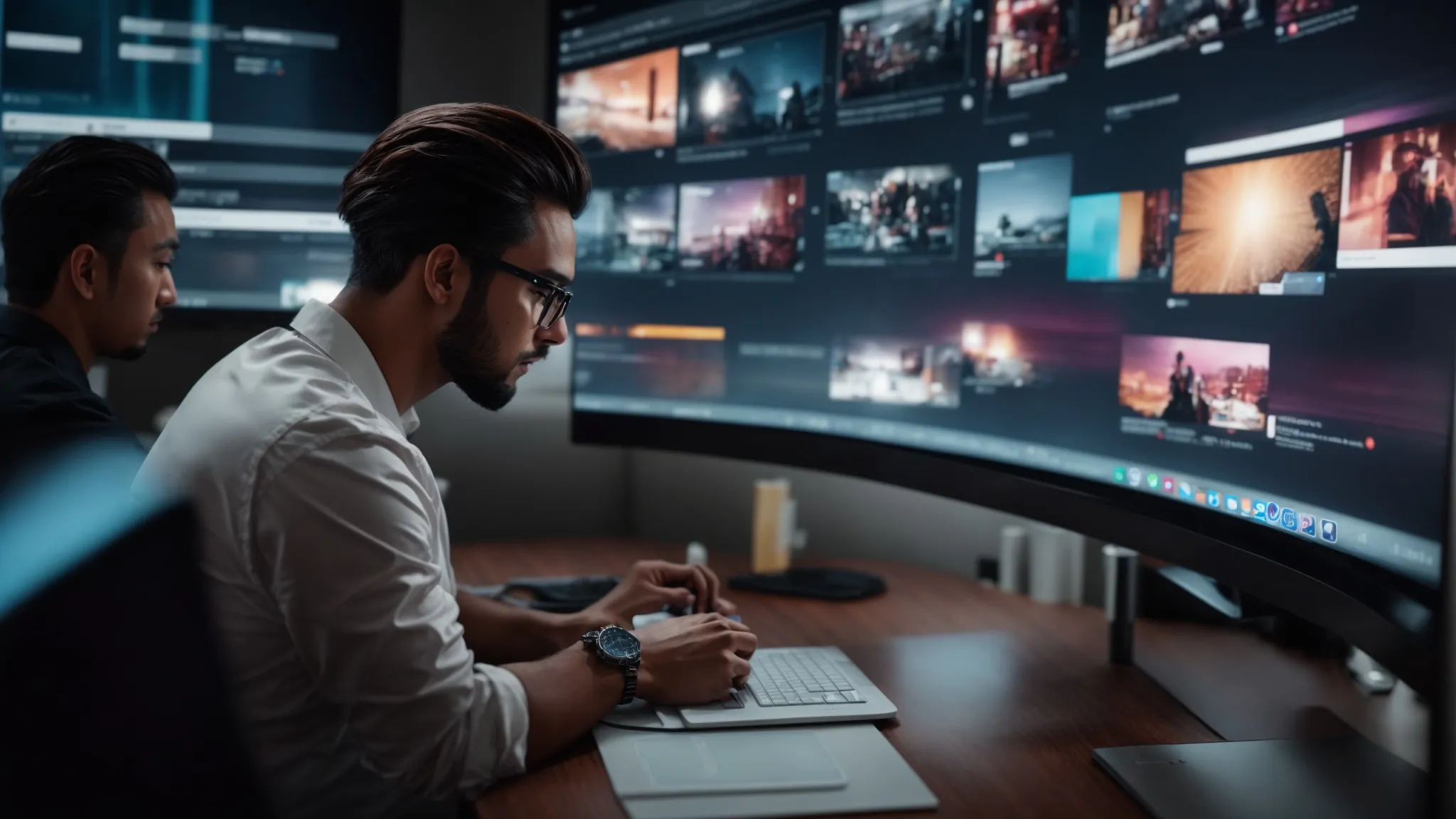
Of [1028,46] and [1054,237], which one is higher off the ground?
[1028,46]

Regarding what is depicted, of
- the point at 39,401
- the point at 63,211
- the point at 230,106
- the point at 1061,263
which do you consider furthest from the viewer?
the point at 230,106

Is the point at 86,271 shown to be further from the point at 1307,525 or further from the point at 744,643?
the point at 1307,525

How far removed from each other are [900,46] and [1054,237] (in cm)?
38

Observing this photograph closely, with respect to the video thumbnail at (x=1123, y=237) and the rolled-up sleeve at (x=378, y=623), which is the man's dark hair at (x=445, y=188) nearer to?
the rolled-up sleeve at (x=378, y=623)

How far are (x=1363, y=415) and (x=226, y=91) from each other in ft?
6.86

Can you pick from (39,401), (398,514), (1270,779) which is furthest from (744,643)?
(39,401)

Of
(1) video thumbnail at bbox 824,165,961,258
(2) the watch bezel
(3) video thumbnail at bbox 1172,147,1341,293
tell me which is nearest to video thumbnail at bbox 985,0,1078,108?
(1) video thumbnail at bbox 824,165,961,258

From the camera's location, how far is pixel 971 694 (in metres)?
1.18

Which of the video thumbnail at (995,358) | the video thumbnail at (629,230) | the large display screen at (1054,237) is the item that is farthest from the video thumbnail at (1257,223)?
the video thumbnail at (629,230)

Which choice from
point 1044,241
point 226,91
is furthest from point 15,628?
point 226,91

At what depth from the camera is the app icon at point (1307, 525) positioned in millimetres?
950

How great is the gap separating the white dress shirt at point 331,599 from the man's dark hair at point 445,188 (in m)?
0.16

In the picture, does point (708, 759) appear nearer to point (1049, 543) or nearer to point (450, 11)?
point (1049, 543)

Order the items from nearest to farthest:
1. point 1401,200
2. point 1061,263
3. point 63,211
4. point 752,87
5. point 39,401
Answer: point 1401,200 < point 1061,263 < point 39,401 < point 752,87 < point 63,211
